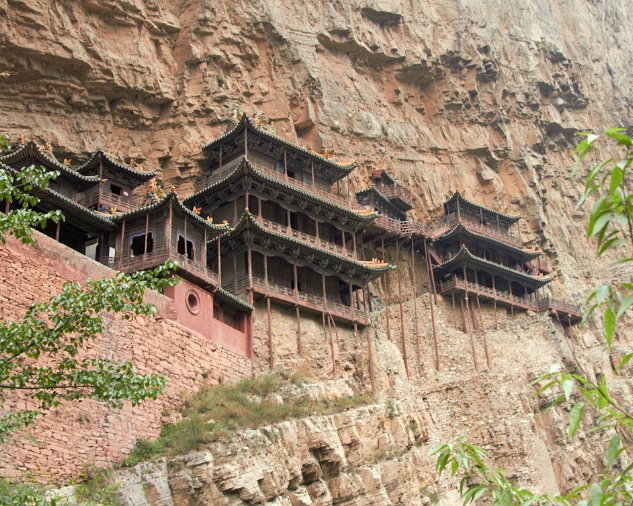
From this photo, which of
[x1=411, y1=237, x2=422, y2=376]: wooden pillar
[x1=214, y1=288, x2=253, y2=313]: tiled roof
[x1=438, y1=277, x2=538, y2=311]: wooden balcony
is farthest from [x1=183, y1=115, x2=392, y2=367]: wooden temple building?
[x1=438, y1=277, x2=538, y2=311]: wooden balcony

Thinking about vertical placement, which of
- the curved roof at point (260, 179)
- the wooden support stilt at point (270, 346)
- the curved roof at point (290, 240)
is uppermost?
the curved roof at point (260, 179)

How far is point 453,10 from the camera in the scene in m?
53.8

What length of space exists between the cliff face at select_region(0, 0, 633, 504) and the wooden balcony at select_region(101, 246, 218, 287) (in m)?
8.63

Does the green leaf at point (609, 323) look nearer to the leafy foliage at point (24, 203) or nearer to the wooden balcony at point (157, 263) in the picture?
the leafy foliage at point (24, 203)

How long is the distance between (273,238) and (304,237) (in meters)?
2.64

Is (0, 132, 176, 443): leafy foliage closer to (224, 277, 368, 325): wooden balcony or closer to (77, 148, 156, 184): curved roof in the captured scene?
(224, 277, 368, 325): wooden balcony

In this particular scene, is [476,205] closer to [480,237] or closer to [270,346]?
[480,237]

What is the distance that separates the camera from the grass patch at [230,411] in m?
19.2

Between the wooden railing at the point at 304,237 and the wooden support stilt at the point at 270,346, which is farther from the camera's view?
the wooden railing at the point at 304,237

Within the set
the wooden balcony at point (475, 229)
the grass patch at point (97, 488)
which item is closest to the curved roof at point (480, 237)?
the wooden balcony at point (475, 229)

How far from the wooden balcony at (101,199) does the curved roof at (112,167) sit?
3.50 ft

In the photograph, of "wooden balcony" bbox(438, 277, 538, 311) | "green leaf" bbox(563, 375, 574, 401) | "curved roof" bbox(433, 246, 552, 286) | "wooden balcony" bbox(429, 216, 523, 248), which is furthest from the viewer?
"wooden balcony" bbox(429, 216, 523, 248)

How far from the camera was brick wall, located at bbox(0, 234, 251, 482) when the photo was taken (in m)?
16.8

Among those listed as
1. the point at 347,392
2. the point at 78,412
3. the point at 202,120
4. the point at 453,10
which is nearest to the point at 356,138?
the point at 202,120
